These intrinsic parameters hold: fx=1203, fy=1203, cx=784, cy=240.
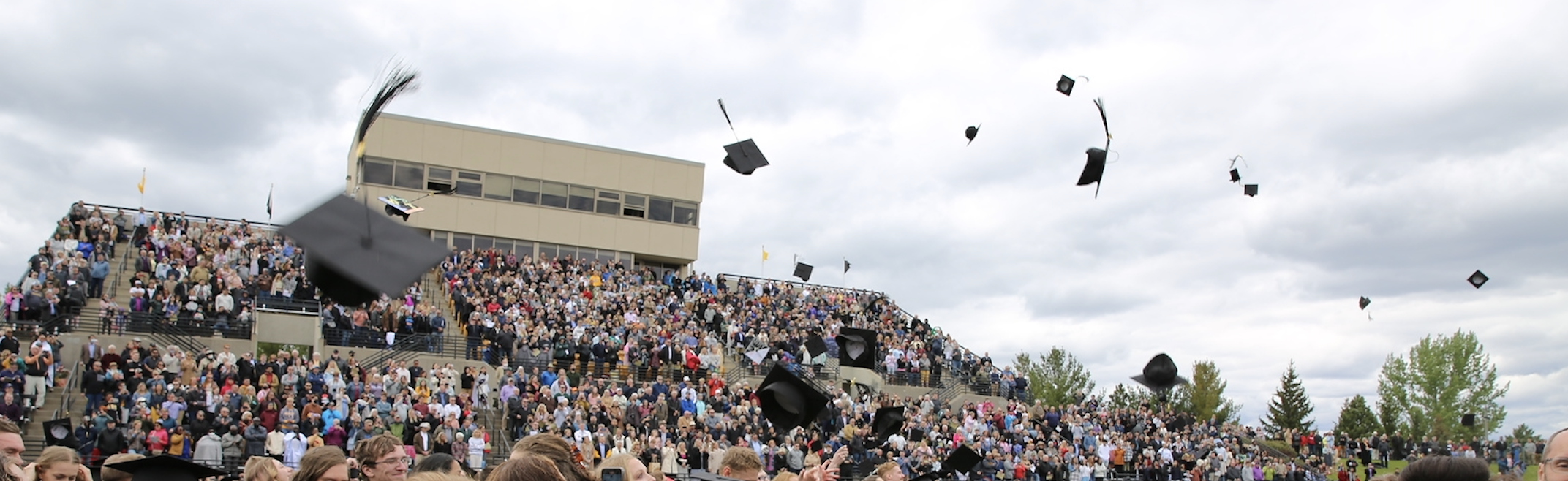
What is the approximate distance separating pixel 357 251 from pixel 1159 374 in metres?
19.0

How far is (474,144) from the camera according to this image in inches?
1587

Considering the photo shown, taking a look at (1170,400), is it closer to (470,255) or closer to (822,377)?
(822,377)

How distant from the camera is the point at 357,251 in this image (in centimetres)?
769

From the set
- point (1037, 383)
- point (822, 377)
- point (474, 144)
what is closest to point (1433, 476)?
point (822, 377)

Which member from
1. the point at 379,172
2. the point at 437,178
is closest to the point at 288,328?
the point at 379,172

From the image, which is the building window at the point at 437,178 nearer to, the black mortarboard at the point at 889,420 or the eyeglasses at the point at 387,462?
the black mortarboard at the point at 889,420

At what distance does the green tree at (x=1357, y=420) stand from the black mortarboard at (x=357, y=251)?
61.7m

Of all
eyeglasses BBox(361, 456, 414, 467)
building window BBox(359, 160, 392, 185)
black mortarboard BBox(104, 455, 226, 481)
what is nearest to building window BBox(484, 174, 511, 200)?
building window BBox(359, 160, 392, 185)

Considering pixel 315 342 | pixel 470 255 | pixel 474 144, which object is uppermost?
pixel 474 144

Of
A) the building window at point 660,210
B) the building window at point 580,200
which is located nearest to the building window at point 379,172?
the building window at point 580,200

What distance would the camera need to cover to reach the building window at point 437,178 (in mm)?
39531

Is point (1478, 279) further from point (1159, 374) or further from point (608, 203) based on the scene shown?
point (608, 203)

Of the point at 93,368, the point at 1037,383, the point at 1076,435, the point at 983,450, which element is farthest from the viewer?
the point at 1037,383

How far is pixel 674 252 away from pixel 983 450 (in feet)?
59.5
